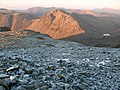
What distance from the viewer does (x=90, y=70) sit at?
11648 mm

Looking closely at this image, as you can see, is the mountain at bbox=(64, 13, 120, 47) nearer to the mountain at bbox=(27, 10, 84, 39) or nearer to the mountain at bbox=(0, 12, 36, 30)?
the mountain at bbox=(27, 10, 84, 39)

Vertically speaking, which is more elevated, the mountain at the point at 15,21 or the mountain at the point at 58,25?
the mountain at the point at 58,25

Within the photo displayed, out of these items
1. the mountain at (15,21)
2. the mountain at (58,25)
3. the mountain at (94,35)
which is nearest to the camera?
the mountain at (94,35)

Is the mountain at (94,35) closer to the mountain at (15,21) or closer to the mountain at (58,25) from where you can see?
the mountain at (58,25)

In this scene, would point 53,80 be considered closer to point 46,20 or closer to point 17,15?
point 46,20

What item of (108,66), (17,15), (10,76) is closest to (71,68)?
(108,66)

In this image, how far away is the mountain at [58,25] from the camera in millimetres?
103562

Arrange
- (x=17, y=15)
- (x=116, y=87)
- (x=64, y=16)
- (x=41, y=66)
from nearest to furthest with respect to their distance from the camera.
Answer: (x=116, y=87), (x=41, y=66), (x=64, y=16), (x=17, y=15)

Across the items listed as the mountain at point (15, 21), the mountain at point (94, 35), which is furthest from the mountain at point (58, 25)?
the mountain at point (15, 21)

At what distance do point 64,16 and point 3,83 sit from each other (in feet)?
364

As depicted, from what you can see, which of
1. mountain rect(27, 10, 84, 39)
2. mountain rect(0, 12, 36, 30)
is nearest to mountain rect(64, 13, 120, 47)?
mountain rect(27, 10, 84, 39)

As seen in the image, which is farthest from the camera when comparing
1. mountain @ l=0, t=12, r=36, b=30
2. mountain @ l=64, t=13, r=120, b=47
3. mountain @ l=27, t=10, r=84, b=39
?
mountain @ l=0, t=12, r=36, b=30

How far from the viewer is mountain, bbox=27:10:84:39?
103562 millimetres

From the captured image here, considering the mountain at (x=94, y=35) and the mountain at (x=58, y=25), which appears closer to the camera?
the mountain at (x=94, y=35)
